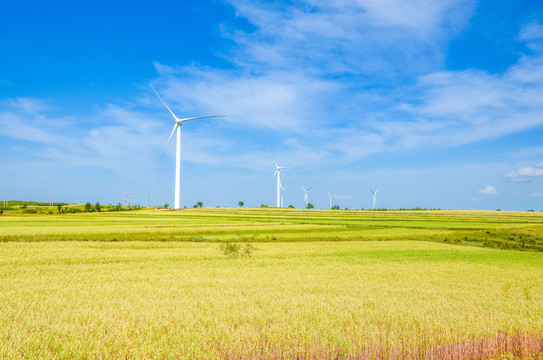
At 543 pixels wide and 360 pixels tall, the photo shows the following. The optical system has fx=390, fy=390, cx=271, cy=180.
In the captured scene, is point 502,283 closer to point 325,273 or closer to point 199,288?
point 325,273

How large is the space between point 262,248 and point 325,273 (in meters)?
14.8

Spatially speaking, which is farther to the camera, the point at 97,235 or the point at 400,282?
the point at 97,235

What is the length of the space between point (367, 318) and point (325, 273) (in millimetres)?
9696

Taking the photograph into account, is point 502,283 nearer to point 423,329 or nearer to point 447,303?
point 447,303

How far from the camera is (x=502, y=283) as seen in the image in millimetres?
20953

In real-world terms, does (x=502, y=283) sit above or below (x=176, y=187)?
below

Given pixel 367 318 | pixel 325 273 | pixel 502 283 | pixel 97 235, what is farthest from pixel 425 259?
pixel 97 235

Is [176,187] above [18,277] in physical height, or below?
above

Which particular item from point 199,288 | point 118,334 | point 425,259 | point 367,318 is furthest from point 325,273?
point 118,334

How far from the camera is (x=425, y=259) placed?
101 feet

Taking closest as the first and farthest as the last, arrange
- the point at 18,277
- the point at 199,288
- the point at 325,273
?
the point at 199,288
the point at 18,277
the point at 325,273

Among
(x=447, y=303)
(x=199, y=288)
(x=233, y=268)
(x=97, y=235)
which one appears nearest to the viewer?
(x=447, y=303)

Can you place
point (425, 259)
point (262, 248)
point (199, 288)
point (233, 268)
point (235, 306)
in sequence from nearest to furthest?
point (235, 306)
point (199, 288)
point (233, 268)
point (425, 259)
point (262, 248)

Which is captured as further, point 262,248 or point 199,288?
point 262,248
